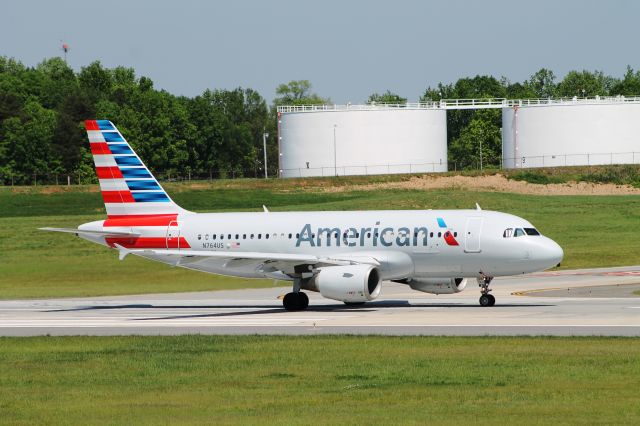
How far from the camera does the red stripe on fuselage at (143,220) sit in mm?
49062

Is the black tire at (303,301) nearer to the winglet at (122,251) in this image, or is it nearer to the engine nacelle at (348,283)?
the engine nacelle at (348,283)

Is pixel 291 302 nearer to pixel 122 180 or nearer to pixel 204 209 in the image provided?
pixel 122 180

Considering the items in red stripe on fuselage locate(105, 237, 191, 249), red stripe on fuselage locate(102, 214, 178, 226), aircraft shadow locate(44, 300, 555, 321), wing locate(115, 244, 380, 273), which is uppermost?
red stripe on fuselage locate(102, 214, 178, 226)

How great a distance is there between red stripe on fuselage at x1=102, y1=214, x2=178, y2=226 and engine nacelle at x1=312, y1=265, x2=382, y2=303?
812 centimetres

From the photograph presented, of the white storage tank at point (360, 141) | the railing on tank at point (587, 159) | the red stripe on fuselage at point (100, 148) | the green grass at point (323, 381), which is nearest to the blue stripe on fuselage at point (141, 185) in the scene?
the red stripe on fuselage at point (100, 148)

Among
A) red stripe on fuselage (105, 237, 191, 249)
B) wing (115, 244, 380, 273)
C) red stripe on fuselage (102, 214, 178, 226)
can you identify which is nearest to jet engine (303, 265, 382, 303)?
wing (115, 244, 380, 273)

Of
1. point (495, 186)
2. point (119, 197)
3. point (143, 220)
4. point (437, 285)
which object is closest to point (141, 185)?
point (119, 197)

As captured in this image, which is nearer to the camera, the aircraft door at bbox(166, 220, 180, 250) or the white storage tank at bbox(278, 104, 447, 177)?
the aircraft door at bbox(166, 220, 180, 250)

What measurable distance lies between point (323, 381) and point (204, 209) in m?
80.9

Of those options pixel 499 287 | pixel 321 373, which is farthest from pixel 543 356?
pixel 499 287

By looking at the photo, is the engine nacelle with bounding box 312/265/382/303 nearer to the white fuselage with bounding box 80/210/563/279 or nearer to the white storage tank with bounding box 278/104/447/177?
the white fuselage with bounding box 80/210/563/279

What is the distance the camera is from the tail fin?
4944 centimetres

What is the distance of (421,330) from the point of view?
3538 centimetres

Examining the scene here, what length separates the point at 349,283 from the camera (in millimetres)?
42906
